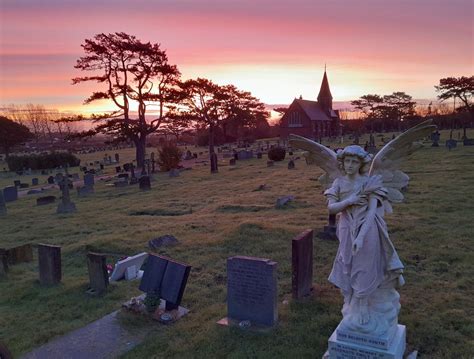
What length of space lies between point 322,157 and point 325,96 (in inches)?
2878

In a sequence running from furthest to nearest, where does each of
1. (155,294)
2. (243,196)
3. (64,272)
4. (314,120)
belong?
(314,120) < (243,196) < (64,272) < (155,294)

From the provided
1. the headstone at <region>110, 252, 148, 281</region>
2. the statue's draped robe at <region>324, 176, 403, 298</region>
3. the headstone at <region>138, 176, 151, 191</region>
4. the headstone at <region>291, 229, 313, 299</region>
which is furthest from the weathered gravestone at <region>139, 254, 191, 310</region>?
the headstone at <region>138, 176, 151, 191</region>

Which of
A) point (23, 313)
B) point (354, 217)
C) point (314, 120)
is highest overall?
point (314, 120)

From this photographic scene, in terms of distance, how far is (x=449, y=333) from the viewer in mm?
5383

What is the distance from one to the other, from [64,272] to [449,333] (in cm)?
799

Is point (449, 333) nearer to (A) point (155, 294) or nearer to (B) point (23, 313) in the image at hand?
(A) point (155, 294)

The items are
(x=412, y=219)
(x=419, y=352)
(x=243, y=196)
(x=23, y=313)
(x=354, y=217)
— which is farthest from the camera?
(x=243, y=196)

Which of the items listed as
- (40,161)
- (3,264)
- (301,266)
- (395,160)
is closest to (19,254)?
(3,264)

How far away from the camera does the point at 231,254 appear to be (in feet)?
30.2

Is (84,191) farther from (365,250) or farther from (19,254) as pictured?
(365,250)

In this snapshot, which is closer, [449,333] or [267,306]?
[449,333]

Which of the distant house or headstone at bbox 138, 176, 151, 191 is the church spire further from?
headstone at bbox 138, 176, 151, 191

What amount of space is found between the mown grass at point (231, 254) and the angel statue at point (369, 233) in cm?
118

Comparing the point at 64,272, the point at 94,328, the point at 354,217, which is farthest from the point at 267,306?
the point at 64,272
